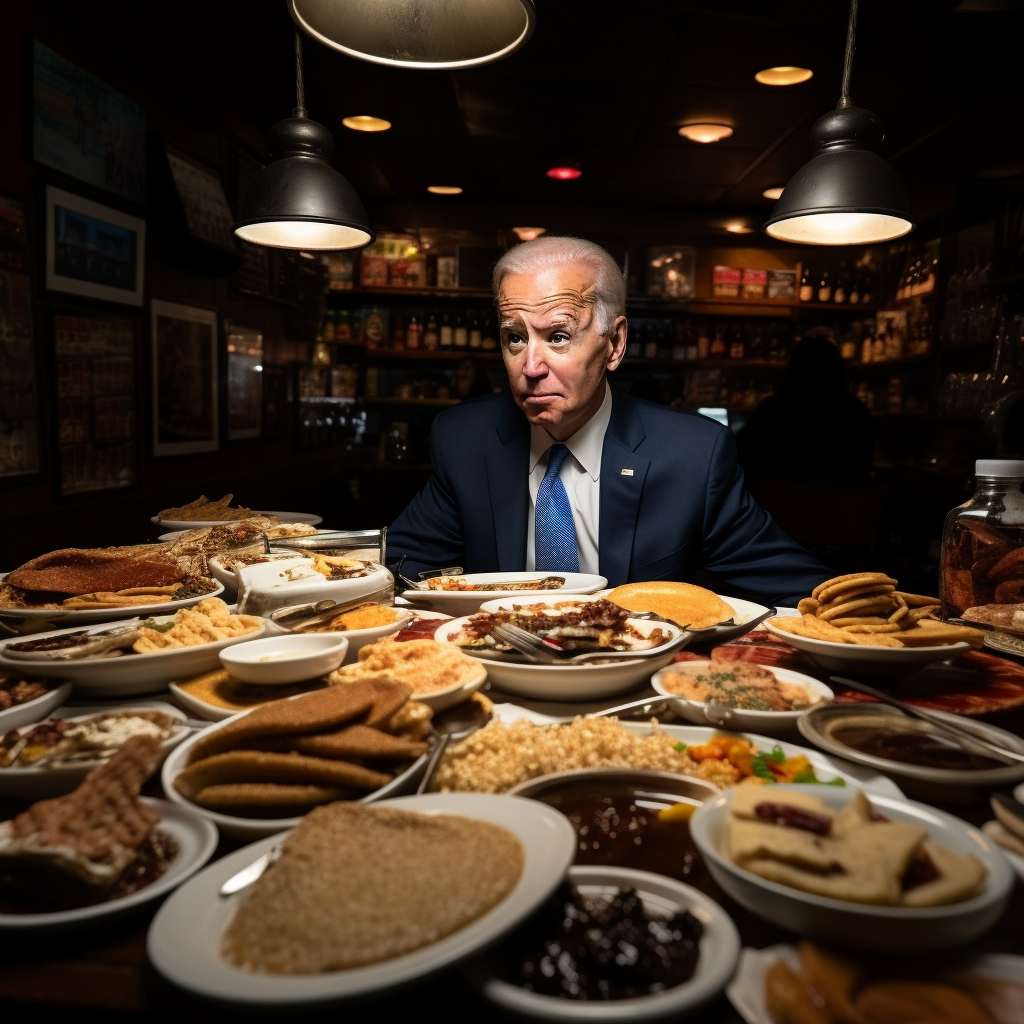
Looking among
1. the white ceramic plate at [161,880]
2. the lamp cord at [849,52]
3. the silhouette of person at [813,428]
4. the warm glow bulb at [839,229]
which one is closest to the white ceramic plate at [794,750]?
the white ceramic plate at [161,880]

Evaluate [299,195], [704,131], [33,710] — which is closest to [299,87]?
[299,195]

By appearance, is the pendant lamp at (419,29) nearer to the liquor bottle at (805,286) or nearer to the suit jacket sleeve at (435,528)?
the suit jacket sleeve at (435,528)

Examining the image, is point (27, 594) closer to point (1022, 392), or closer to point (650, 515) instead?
point (650, 515)

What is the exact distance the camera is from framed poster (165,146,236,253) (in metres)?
4.64

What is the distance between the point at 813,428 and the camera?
16.8 feet

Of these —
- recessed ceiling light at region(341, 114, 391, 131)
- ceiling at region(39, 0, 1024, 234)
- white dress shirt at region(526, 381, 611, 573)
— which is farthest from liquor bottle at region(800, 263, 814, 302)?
white dress shirt at region(526, 381, 611, 573)

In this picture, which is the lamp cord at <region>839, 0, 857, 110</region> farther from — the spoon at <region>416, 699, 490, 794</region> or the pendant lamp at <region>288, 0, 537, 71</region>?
the spoon at <region>416, 699, 490, 794</region>

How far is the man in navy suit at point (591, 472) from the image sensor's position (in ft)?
8.80

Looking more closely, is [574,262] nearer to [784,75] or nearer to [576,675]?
[576,675]

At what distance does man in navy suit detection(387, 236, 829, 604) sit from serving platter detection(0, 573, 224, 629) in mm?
1299

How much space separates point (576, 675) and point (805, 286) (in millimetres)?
7667

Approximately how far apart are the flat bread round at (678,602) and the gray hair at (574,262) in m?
1.17

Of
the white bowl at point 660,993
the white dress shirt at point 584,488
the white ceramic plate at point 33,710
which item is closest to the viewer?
the white bowl at point 660,993

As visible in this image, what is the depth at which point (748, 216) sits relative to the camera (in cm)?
853
